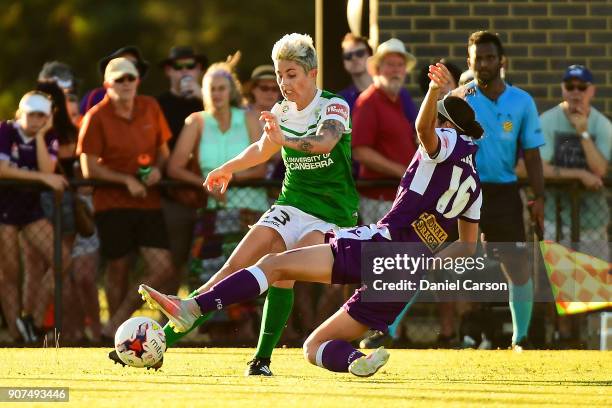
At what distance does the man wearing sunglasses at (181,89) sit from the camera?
49.9 ft

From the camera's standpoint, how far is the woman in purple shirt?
46.8 ft

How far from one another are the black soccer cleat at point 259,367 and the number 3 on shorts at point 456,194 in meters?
1.48

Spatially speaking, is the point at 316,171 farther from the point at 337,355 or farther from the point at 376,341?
the point at 376,341

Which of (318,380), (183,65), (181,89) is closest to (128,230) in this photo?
(181,89)

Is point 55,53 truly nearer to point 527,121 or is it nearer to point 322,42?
point 322,42

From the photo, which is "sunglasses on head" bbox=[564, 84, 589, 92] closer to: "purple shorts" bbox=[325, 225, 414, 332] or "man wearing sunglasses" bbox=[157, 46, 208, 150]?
"man wearing sunglasses" bbox=[157, 46, 208, 150]

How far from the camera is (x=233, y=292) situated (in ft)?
32.9

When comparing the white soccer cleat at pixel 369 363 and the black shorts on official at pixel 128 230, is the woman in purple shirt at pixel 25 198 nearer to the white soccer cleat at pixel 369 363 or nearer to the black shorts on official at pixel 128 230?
the black shorts on official at pixel 128 230

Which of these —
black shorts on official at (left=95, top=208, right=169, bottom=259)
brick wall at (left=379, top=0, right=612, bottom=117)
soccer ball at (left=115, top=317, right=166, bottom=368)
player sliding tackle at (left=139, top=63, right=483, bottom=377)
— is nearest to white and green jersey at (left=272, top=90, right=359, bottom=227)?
player sliding tackle at (left=139, top=63, right=483, bottom=377)

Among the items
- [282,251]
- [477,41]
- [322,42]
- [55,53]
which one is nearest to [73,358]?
[282,251]

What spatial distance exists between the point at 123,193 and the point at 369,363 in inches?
183

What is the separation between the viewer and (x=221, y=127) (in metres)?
14.6

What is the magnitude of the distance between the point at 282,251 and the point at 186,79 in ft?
Result: 15.8

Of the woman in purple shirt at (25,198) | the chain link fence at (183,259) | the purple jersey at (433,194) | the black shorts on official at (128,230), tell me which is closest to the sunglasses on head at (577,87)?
the chain link fence at (183,259)
